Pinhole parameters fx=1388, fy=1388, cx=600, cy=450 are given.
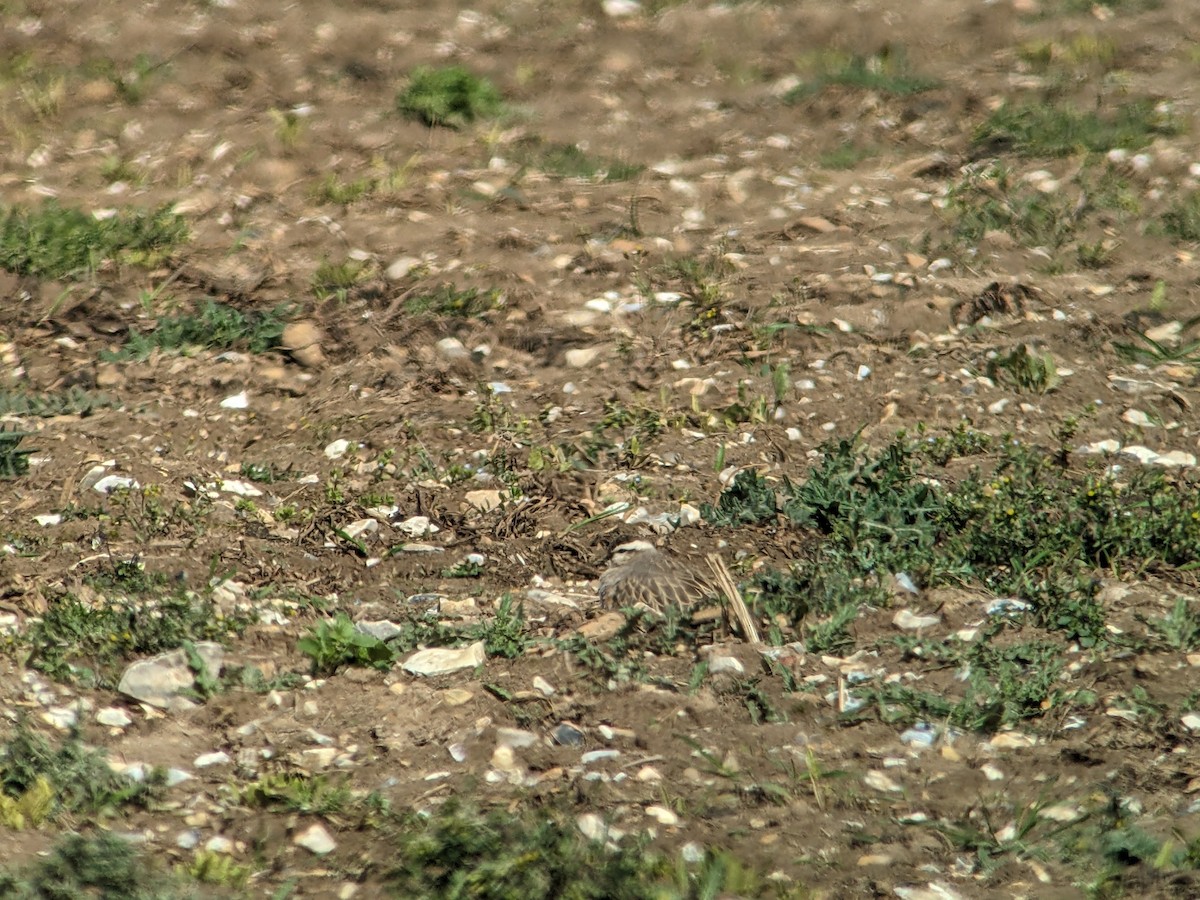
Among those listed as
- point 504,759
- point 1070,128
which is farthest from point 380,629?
point 1070,128

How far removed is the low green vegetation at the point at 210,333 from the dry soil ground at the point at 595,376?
46mm

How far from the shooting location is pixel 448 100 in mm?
7199

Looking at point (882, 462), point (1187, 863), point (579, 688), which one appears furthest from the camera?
point (882, 462)

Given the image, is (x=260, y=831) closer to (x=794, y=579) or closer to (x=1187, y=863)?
(x=794, y=579)

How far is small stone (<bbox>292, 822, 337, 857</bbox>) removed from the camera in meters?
3.32

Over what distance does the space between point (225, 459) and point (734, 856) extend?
2643 millimetres

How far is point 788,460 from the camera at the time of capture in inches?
195

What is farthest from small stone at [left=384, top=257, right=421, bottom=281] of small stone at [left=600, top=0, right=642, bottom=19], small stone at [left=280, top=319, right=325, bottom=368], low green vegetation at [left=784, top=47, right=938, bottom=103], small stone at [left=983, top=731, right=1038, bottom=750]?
small stone at [left=983, top=731, right=1038, bottom=750]

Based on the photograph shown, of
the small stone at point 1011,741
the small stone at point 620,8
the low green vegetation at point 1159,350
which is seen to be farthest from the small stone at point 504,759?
the small stone at point 620,8

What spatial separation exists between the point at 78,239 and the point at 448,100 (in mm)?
2092

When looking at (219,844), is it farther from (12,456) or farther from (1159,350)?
(1159,350)

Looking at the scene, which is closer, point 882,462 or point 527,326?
point 882,462

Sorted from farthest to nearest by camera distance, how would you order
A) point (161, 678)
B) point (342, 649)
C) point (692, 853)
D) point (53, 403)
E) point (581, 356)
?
1. point (581, 356)
2. point (53, 403)
3. point (342, 649)
4. point (161, 678)
5. point (692, 853)

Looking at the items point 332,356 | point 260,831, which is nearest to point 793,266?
point 332,356
